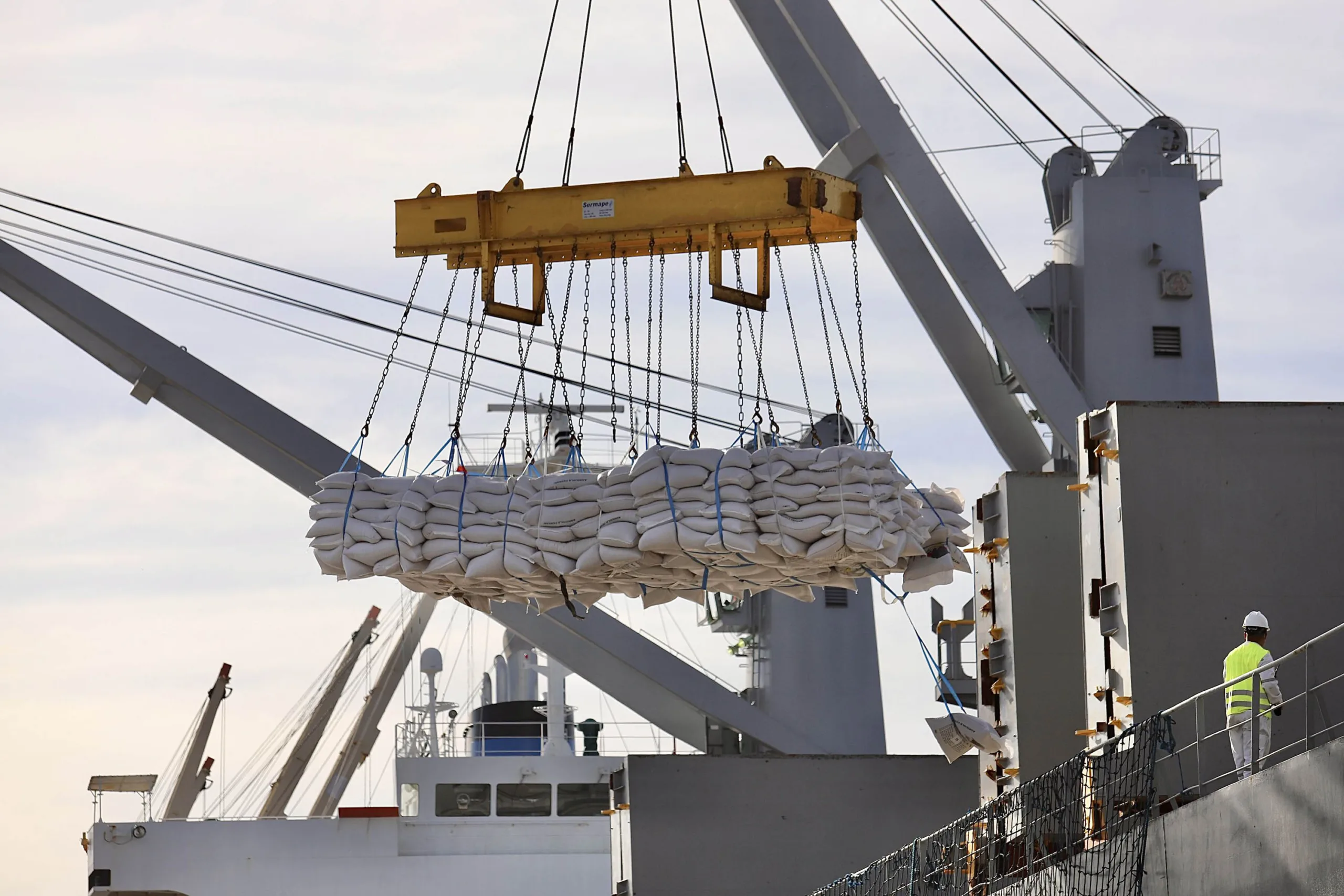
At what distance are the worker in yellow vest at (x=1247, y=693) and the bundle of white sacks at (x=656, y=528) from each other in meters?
2.29

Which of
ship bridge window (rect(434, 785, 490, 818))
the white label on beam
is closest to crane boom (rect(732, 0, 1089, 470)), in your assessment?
the white label on beam

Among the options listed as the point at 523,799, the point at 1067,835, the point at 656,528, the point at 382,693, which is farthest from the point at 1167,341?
the point at 382,693

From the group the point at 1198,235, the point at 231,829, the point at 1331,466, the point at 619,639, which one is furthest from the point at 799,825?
the point at 231,829

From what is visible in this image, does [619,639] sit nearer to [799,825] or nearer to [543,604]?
[799,825]

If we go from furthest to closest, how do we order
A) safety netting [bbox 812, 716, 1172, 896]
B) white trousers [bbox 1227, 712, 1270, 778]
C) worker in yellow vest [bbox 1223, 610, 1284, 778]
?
1. safety netting [bbox 812, 716, 1172, 896]
2. worker in yellow vest [bbox 1223, 610, 1284, 778]
3. white trousers [bbox 1227, 712, 1270, 778]

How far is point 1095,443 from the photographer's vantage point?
14094 mm

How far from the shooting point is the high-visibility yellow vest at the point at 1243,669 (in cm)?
1139

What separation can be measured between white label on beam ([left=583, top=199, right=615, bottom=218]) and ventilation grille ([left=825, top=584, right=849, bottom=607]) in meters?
11.7

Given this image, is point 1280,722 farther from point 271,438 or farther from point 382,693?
point 382,693

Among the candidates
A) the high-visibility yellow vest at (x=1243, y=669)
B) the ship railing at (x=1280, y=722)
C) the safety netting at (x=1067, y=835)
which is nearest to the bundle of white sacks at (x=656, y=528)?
the safety netting at (x=1067, y=835)

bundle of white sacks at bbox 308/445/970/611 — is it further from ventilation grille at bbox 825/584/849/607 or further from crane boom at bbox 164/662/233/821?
crane boom at bbox 164/662/233/821

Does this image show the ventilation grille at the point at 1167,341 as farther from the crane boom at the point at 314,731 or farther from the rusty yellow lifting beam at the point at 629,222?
the crane boom at the point at 314,731

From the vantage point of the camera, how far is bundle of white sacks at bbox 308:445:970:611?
1233 centimetres

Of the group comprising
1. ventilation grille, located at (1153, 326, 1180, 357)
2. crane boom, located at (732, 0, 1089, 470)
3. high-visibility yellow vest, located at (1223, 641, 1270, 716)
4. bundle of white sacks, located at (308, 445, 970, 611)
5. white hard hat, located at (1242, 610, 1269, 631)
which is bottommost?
high-visibility yellow vest, located at (1223, 641, 1270, 716)
